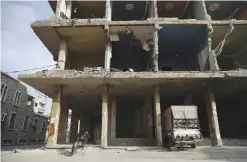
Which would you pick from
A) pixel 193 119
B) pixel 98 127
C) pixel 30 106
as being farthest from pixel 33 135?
pixel 193 119

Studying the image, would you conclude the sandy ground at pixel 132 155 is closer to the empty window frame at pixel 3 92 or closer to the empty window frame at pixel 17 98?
the empty window frame at pixel 3 92

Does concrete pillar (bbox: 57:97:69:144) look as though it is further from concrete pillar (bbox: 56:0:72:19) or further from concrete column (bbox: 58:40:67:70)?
concrete pillar (bbox: 56:0:72:19)

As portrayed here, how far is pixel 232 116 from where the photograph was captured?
19141mm

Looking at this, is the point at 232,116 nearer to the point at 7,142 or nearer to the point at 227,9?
the point at 227,9

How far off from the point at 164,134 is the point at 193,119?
7.71 feet

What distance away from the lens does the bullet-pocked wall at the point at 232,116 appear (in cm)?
1867

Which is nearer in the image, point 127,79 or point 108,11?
point 127,79

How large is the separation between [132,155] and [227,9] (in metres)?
16.0

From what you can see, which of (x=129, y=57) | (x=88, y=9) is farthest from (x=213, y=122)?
(x=88, y=9)

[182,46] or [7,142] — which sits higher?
[182,46]

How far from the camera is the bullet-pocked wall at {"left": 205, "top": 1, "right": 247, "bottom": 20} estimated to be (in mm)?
18825

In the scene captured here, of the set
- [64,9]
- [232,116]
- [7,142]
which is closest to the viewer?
[64,9]

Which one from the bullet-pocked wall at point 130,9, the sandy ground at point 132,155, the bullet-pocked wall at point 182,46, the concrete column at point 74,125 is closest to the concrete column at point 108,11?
the bullet-pocked wall at point 130,9

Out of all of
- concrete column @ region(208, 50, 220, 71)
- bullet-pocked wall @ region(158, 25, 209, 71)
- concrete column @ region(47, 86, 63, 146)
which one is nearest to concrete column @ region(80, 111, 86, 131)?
concrete column @ region(47, 86, 63, 146)
